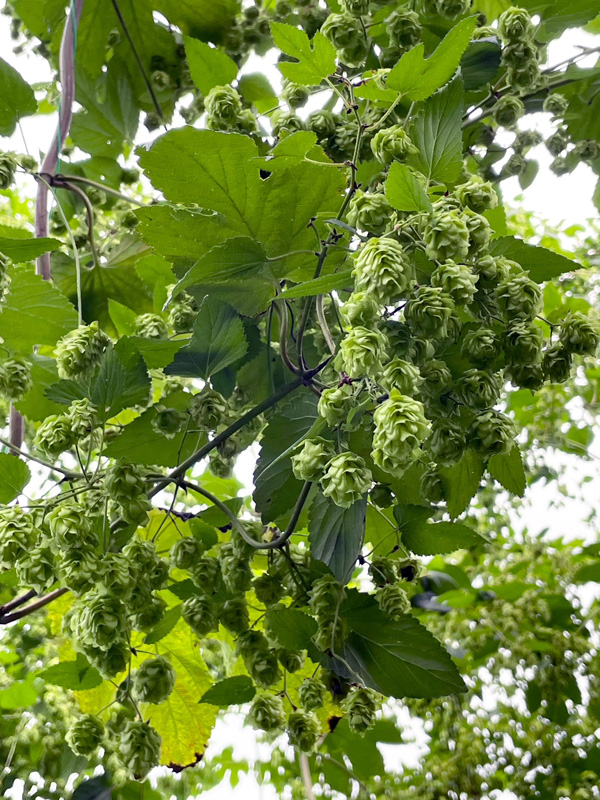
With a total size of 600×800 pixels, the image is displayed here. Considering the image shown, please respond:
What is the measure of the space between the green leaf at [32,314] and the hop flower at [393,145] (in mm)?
469

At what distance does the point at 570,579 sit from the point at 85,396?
1.30m

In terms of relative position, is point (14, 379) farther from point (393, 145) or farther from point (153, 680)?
point (393, 145)

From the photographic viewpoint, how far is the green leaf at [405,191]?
50 centimetres

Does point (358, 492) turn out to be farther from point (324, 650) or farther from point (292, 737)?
point (292, 737)

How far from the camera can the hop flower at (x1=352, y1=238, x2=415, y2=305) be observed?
1.55 ft

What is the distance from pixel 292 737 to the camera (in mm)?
749

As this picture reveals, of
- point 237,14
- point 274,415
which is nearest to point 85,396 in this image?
point 274,415

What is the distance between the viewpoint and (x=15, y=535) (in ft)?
1.93

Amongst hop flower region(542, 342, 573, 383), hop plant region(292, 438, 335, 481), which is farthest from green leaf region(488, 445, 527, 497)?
hop plant region(292, 438, 335, 481)

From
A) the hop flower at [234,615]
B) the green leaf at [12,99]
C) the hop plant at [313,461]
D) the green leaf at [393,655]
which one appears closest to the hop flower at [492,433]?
the hop plant at [313,461]

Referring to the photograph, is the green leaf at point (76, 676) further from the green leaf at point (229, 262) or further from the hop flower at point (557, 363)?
the hop flower at point (557, 363)

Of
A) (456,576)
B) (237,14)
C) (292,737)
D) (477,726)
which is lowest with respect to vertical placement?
(292,737)

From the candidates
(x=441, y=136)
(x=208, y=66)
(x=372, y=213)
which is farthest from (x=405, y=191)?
(x=208, y=66)

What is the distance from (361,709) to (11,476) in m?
0.39
